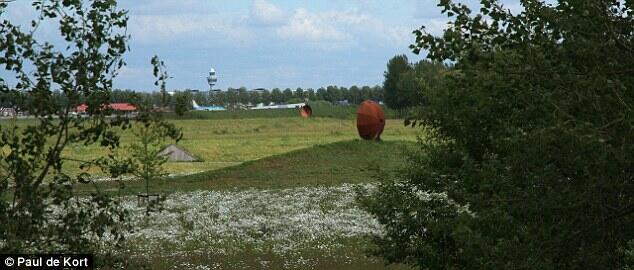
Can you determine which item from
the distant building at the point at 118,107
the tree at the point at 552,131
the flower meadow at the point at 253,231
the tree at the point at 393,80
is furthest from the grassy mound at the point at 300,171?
the tree at the point at 393,80

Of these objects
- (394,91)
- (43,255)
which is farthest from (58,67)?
(394,91)

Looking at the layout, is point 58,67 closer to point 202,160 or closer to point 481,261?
point 481,261

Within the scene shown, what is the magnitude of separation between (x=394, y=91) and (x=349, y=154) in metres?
103

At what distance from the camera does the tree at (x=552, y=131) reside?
30.8 feet

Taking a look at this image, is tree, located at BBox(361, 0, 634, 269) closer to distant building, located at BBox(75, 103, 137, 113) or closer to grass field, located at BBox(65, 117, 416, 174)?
distant building, located at BBox(75, 103, 137, 113)

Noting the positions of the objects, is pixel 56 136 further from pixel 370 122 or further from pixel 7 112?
pixel 370 122

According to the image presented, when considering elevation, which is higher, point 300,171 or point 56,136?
point 56,136

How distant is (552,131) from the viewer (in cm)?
876

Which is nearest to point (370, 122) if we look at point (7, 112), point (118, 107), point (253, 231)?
point (253, 231)

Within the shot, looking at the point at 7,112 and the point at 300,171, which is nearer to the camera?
the point at 7,112

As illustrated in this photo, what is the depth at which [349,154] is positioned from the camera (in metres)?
61.1

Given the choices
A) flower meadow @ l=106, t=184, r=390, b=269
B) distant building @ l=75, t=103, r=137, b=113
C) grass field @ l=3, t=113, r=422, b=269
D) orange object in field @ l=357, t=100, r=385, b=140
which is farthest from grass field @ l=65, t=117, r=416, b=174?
distant building @ l=75, t=103, r=137, b=113

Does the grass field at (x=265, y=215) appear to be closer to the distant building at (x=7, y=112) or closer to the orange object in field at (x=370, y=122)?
the distant building at (x=7, y=112)

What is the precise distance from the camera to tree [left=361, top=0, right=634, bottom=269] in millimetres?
9391
